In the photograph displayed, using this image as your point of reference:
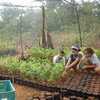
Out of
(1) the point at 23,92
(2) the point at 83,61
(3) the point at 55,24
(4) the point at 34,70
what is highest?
(3) the point at 55,24

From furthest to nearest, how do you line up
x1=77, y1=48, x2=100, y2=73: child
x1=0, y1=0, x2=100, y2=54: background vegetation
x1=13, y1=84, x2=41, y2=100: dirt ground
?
x1=0, y1=0, x2=100, y2=54: background vegetation
x1=77, y1=48, x2=100, y2=73: child
x1=13, y1=84, x2=41, y2=100: dirt ground

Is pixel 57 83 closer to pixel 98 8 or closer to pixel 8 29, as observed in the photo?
pixel 8 29

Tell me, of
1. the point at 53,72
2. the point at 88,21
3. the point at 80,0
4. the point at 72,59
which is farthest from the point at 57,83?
the point at 80,0

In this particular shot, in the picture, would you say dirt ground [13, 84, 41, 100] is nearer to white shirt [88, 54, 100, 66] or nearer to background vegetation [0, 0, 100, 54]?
white shirt [88, 54, 100, 66]

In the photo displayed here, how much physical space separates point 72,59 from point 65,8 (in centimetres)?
583

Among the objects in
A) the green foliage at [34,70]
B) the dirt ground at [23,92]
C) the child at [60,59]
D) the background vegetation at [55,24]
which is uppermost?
the background vegetation at [55,24]

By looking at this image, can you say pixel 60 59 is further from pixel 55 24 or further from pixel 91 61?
pixel 55 24

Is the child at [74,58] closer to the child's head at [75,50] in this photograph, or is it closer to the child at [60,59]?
the child's head at [75,50]

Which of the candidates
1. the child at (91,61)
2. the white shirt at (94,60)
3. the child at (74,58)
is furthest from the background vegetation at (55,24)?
the white shirt at (94,60)

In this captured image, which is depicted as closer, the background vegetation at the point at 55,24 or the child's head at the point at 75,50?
the child's head at the point at 75,50

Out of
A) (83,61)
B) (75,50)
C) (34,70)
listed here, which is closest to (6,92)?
(34,70)

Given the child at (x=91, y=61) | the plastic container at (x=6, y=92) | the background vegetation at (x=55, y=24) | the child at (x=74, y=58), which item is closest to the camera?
the plastic container at (x=6, y=92)

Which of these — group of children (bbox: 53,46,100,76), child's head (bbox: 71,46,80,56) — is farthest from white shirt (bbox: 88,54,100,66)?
child's head (bbox: 71,46,80,56)

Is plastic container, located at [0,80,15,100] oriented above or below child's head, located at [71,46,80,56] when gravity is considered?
below
